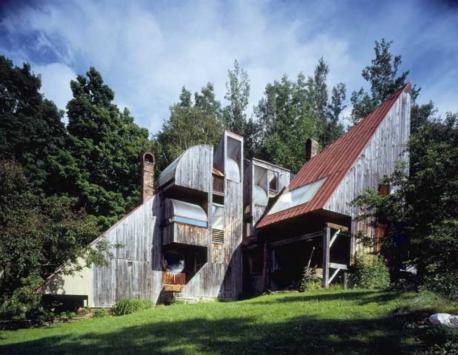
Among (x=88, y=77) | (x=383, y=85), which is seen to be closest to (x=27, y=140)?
(x=88, y=77)

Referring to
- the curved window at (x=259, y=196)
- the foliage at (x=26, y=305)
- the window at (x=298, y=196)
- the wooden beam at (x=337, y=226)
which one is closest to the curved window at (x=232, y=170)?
the curved window at (x=259, y=196)

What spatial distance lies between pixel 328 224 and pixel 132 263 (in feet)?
34.7

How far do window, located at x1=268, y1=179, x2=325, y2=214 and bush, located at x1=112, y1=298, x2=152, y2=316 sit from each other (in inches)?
348

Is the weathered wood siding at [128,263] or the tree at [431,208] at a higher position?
the tree at [431,208]

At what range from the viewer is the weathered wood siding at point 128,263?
19.1m

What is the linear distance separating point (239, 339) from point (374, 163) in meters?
15.3

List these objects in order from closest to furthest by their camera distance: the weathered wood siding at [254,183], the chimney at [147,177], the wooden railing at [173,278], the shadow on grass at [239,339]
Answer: the shadow on grass at [239,339]
the wooden railing at [173,278]
the chimney at [147,177]
the weathered wood siding at [254,183]

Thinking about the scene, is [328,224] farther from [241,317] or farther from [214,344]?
[214,344]

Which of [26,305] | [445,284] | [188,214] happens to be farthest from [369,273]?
[26,305]

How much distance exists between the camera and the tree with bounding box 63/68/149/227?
32625 millimetres

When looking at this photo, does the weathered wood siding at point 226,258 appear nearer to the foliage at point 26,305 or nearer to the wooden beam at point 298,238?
the wooden beam at point 298,238

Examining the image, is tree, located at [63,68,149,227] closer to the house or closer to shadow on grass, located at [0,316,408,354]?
the house

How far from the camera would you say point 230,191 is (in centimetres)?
2462

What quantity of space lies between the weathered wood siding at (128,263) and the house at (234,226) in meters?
0.05
